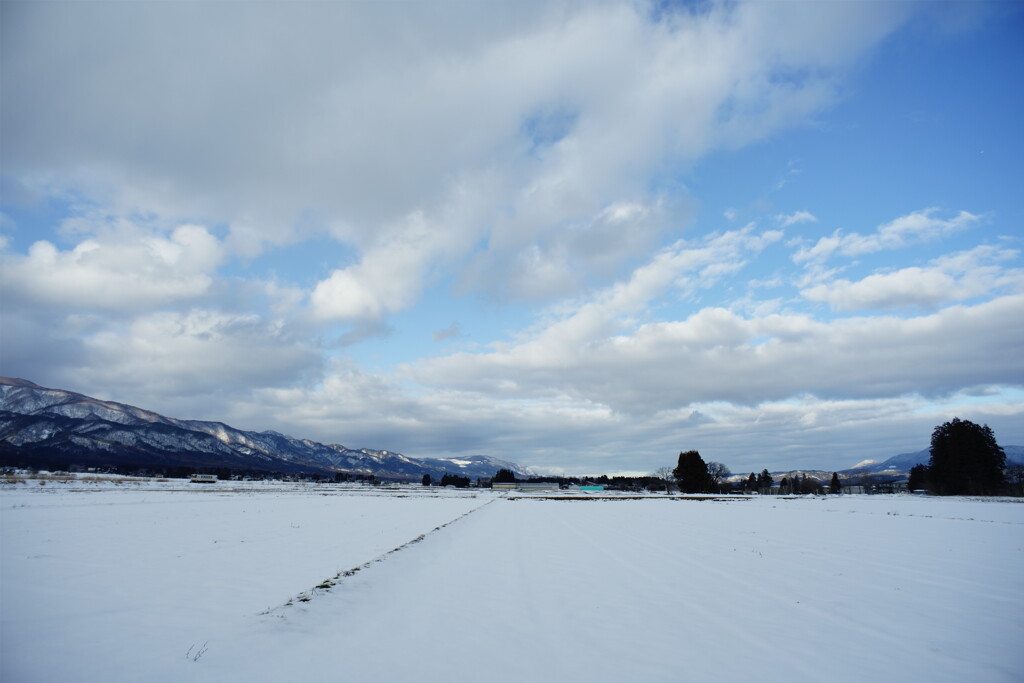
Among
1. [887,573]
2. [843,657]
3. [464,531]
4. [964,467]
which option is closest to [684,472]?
[964,467]

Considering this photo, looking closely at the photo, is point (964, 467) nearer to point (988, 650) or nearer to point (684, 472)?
point (684, 472)

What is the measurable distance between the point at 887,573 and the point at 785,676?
11.0m

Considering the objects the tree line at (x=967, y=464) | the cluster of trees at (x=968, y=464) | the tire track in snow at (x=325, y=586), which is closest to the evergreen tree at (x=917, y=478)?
the tree line at (x=967, y=464)

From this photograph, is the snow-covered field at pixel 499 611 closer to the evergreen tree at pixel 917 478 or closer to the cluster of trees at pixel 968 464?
the cluster of trees at pixel 968 464

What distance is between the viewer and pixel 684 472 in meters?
131

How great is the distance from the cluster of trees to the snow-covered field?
8959 centimetres

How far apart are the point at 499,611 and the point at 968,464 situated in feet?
367

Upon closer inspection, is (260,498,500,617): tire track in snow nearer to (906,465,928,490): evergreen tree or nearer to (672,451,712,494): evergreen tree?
(672,451,712,494): evergreen tree

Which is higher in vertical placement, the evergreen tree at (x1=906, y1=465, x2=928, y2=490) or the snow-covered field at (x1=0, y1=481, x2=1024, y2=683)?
the snow-covered field at (x1=0, y1=481, x2=1024, y2=683)

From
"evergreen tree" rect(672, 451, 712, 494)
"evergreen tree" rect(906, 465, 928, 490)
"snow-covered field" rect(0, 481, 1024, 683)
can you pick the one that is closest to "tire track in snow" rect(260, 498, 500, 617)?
"snow-covered field" rect(0, 481, 1024, 683)

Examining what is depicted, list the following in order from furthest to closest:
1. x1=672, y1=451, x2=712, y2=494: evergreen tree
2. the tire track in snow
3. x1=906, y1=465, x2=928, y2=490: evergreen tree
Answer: x1=672, y1=451, x2=712, y2=494: evergreen tree < x1=906, y1=465, x2=928, y2=490: evergreen tree < the tire track in snow

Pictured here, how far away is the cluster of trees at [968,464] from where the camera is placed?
84.2m

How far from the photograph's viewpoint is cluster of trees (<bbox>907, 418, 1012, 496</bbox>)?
3317 inches

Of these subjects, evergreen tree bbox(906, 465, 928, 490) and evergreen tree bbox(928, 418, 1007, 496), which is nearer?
evergreen tree bbox(928, 418, 1007, 496)
